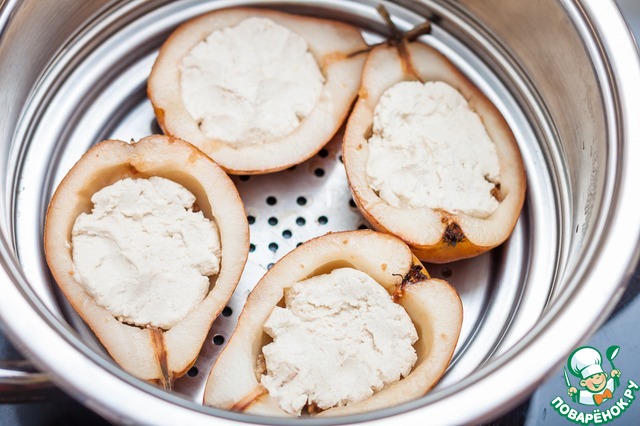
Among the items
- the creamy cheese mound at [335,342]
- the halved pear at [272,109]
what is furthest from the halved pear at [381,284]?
the halved pear at [272,109]

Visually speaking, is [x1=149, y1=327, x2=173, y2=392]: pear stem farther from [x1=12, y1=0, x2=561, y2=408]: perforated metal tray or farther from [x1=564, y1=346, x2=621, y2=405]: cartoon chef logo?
[x1=564, y1=346, x2=621, y2=405]: cartoon chef logo

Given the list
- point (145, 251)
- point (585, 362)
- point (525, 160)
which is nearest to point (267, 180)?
point (145, 251)

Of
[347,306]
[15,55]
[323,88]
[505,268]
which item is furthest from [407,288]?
[15,55]

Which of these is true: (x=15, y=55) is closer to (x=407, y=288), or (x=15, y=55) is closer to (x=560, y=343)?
(x=407, y=288)

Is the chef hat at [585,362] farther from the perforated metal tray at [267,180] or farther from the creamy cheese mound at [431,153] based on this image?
the creamy cheese mound at [431,153]

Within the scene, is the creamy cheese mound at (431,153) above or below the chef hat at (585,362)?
above

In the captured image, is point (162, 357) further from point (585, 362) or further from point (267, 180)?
point (585, 362)


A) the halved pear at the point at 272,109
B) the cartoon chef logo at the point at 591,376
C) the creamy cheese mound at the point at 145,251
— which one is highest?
the halved pear at the point at 272,109
